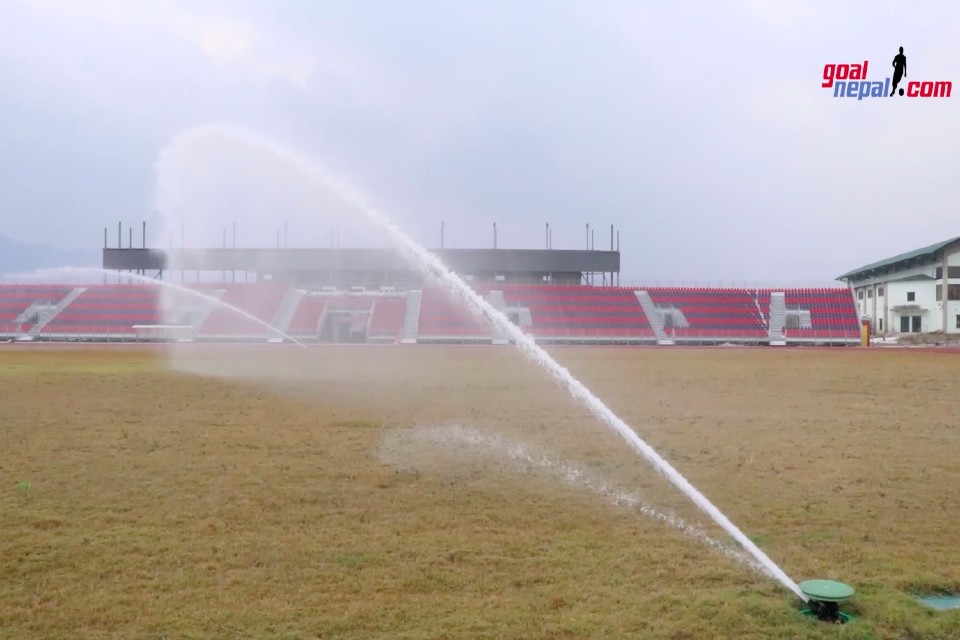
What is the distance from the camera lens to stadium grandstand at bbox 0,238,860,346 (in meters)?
55.7

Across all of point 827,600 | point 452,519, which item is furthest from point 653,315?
point 827,600

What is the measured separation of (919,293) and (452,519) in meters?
70.5

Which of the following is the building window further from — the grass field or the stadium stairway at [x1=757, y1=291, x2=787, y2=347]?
the grass field

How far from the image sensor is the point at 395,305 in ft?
196

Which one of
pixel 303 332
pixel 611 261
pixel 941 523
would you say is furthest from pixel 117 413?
pixel 611 261

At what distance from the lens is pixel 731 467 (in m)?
10.3

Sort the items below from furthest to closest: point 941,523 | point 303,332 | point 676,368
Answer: point 303,332 → point 676,368 → point 941,523

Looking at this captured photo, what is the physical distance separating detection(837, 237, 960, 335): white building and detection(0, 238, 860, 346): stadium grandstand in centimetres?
863

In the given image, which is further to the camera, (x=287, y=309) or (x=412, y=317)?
(x=287, y=309)

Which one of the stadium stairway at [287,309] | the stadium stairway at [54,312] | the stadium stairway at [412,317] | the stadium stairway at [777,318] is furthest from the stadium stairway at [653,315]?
the stadium stairway at [54,312]

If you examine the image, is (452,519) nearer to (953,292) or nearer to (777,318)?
(777,318)

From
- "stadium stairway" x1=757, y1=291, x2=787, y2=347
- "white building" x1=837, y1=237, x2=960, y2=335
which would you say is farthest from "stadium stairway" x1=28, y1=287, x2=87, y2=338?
"white building" x1=837, y1=237, x2=960, y2=335

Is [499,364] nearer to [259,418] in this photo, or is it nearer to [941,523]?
[259,418]

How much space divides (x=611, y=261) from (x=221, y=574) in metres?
60.6
